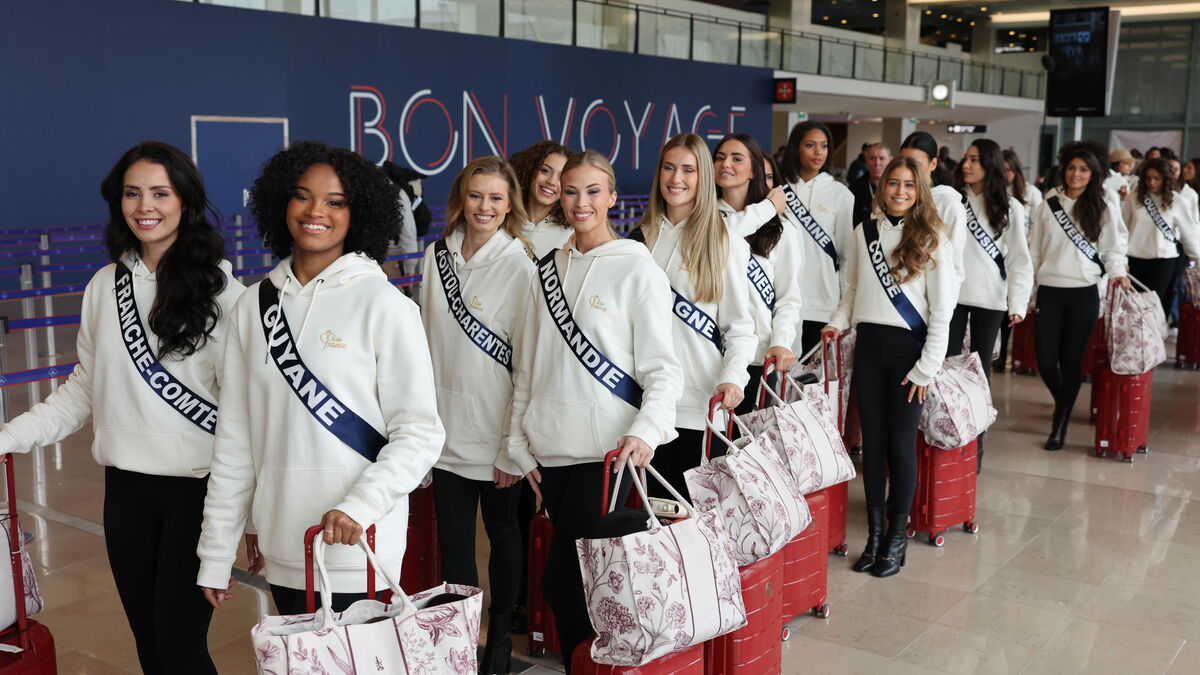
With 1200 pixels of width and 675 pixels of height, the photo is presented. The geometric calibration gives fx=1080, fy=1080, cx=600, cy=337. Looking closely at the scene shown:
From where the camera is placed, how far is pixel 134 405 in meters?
2.36

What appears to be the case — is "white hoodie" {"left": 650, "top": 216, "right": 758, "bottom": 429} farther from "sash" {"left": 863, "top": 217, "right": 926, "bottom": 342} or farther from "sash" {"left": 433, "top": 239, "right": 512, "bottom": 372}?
"sash" {"left": 863, "top": 217, "right": 926, "bottom": 342}

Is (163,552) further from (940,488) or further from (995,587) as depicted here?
(940,488)

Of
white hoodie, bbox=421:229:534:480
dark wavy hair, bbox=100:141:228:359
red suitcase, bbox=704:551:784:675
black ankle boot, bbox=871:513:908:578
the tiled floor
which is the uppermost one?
dark wavy hair, bbox=100:141:228:359

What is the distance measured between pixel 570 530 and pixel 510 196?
1.09 metres

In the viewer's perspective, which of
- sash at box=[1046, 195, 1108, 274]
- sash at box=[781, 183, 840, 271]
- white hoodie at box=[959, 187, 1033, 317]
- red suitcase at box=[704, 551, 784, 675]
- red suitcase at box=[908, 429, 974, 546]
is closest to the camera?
red suitcase at box=[704, 551, 784, 675]

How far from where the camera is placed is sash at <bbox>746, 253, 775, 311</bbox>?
3.77 m

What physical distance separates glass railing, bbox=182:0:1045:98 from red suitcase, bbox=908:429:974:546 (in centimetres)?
958

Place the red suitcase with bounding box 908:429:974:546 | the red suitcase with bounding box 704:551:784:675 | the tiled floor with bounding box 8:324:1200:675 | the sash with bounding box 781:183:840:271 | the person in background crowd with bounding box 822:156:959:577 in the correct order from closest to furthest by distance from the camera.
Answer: the red suitcase with bounding box 704:551:784:675 → the tiled floor with bounding box 8:324:1200:675 → the person in background crowd with bounding box 822:156:959:577 → the red suitcase with bounding box 908:429:974:546 → the sash with bounding box 781:183:840:271

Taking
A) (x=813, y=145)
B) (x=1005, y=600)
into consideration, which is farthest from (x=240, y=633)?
(x=813, y=145)

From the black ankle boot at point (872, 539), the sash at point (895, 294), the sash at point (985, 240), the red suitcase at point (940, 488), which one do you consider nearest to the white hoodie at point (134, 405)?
the sash at point (895, 294)

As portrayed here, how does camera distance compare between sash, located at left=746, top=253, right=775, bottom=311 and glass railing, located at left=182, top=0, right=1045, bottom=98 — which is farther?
glass railing, located at left=182, top=0, right=1045, bottom=98

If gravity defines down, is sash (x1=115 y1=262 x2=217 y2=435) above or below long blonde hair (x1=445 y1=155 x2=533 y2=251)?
below

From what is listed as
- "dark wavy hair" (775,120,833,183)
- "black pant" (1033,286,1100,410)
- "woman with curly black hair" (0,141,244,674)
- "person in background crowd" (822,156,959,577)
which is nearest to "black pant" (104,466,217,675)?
"woman with curly black hair" (0,141,244,674)

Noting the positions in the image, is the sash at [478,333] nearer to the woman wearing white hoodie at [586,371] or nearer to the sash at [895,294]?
the woman wearing white hoodie at [586,371]
